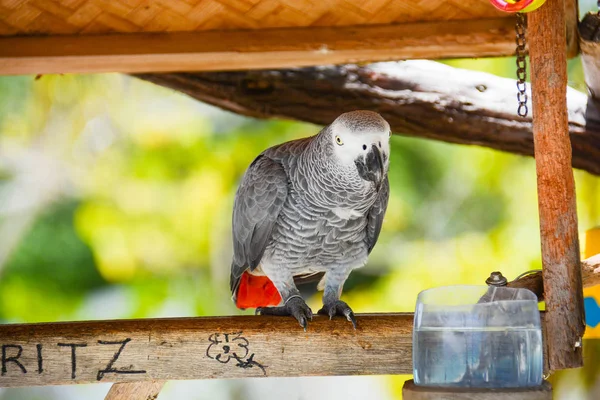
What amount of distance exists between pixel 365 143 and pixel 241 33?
784 millimetres

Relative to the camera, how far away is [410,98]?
2.42 m

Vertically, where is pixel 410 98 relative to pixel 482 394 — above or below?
above

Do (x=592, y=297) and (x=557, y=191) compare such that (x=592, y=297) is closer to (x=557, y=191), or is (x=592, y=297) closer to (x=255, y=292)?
(x=557, y=191)

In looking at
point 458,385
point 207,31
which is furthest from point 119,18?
point 458,385

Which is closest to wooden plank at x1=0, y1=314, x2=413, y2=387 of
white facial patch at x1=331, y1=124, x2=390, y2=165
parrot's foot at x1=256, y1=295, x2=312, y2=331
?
parrot's foot at x1=256, y1=295, x2=312, y2=331

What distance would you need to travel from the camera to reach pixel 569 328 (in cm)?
145

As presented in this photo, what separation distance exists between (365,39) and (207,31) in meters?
0.51

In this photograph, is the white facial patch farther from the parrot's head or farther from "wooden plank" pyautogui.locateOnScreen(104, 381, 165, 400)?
"wooden plank" pyautogui.locateOnScreen(104, 381, 165, 400)

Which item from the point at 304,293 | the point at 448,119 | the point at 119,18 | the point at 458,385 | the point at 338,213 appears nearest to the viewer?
the point at 458,385

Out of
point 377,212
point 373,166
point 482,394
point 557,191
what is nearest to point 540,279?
point 557,191

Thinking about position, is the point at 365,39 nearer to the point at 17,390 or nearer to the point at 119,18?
the point at 119,18

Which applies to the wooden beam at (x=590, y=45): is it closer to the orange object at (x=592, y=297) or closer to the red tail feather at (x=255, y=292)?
the orange object at (x=592, y=297)

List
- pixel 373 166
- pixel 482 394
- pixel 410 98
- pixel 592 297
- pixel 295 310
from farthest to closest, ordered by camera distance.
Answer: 1. pixel 410 98
2. pixel 592 297
3. pixel 295 310
4. pixel 373 166
5. pixel 482 394

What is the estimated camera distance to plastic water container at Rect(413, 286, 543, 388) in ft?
3.62
